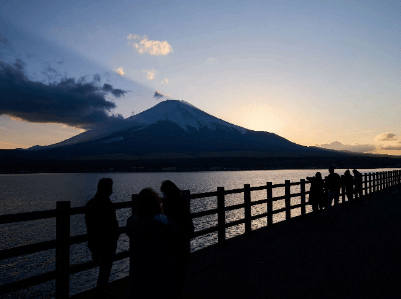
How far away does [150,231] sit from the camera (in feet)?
12.7

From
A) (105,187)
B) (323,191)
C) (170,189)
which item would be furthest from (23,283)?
(323,191)

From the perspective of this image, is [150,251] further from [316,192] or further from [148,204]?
[316,192]

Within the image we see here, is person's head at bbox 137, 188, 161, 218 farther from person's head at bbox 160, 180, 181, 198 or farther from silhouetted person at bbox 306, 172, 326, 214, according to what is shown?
silhouetted person at bbox 306, 172, 326, 214

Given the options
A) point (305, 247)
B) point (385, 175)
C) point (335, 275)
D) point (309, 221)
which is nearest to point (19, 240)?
point (309, 221)

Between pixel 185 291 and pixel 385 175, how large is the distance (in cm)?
3415

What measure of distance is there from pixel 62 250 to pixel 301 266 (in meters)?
4.37

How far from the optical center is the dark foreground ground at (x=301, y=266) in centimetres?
580

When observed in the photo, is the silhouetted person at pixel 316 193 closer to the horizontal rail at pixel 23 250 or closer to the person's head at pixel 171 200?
the person's head at pixel 171 200

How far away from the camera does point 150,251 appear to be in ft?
13.0

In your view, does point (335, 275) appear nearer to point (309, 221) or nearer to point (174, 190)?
point (174, 190)

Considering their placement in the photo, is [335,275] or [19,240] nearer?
[335,275]

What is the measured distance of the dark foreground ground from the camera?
580 centimetres

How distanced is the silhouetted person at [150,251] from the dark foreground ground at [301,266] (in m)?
1.91

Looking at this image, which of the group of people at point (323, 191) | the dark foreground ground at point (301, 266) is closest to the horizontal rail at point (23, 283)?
the dark foreground ground at point (301, 266)
